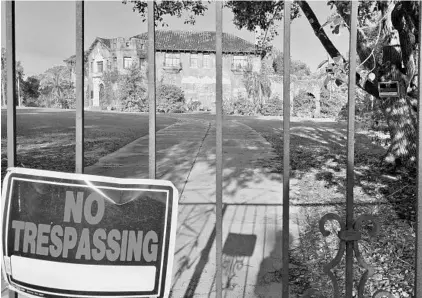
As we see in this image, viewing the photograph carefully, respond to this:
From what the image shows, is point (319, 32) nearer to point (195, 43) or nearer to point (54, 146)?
point (54, 146)

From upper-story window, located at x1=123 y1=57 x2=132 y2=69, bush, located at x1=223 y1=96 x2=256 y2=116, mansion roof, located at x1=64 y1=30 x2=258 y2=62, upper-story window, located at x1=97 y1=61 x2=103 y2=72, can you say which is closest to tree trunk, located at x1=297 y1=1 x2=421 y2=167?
bush, located at x1=223 y1=96 x2=256 y2=116

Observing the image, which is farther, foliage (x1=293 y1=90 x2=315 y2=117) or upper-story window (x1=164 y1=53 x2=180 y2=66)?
upper-story window (x1=164 y1=53 x2=180 y2=66)

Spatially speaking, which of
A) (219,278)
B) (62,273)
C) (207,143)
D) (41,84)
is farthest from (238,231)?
(41,84)

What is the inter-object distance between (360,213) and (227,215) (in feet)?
5.57

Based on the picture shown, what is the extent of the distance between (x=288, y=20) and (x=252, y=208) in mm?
4499

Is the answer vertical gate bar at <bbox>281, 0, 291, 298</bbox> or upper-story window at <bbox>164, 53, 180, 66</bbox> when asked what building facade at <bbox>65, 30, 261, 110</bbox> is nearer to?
upper-story window at <bbox>164, 53, 180, 66</bbox>

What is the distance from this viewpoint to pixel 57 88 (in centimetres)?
4025

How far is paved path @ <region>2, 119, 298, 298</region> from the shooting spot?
3543 millimetres

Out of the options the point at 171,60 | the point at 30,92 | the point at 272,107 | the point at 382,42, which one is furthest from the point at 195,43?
the point at 382,42

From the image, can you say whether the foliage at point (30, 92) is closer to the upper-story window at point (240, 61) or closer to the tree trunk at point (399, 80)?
the upper-story window at point (240, 61)

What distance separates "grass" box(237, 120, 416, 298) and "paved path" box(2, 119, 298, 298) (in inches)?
9.7

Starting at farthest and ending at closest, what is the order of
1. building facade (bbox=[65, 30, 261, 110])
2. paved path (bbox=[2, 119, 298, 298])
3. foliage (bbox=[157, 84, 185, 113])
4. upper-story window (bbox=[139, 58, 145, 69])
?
1. building facade (bbox=[65, 30, 261, 110])
2. upper-story window (bbox=[139, 58, 145, 69])
3. foliage (bbox=[157, 84, 185, 113])
4. paved path (bbox=[2, 119, 298, 298])

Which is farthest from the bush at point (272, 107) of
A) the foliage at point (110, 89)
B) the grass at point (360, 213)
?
the grass at point (360, 213)

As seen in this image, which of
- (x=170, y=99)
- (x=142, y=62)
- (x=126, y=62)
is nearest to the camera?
(x=170, y=99)
